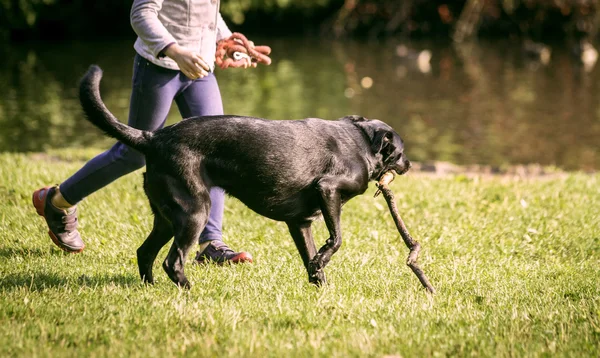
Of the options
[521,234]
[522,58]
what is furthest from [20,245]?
[522,58]

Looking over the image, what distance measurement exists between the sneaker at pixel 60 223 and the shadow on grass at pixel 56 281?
655 millimetres

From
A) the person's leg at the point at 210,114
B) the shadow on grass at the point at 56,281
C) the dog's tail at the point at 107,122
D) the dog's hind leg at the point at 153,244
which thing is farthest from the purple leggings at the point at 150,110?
the shadow on grass at the point at 56,281

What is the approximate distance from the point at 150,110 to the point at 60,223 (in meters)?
1.10

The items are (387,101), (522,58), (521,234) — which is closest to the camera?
(521,234)

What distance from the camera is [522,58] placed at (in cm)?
2650

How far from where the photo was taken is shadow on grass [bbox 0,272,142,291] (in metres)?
4.46

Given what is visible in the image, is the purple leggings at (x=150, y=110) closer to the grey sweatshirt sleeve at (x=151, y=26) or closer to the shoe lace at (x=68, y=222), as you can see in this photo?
the shoe lace at (x=68, y=222)

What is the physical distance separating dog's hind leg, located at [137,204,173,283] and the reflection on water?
27.7 ft

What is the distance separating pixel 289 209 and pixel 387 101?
14.1 m

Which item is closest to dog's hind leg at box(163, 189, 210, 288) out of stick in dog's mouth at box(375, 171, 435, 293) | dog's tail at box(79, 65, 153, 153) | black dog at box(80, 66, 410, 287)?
black dog at box(80, 66, 410, 287)

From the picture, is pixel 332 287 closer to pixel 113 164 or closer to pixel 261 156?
pixel 261 156

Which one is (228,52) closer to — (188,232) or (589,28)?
(188,232)

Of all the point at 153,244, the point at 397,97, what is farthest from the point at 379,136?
the point at 397,97

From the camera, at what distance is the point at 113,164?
5.27m
